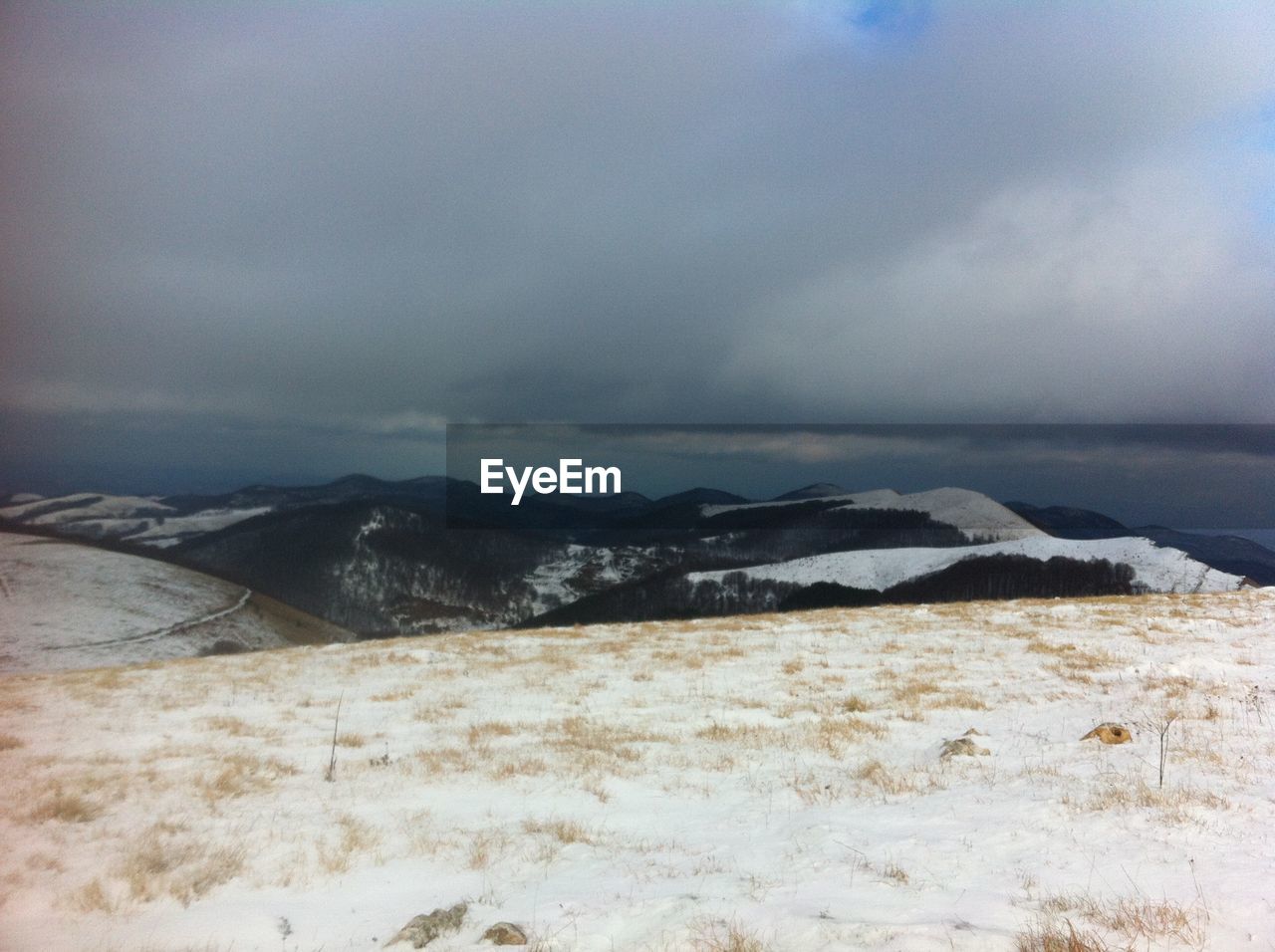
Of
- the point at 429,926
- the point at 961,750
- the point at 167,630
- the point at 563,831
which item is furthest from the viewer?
the point at 167,630

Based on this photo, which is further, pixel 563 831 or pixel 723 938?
pixel 563 831

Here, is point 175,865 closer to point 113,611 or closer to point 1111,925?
point 1111,925

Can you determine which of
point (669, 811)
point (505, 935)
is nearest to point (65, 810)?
point (505, 935)

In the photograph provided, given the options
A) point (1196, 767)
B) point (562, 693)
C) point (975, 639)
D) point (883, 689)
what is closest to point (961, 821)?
point (1196, 767)

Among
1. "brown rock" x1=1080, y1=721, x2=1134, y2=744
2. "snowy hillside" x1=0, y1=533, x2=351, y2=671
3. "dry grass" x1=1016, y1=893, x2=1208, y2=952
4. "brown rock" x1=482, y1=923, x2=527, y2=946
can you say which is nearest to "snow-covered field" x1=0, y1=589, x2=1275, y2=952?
"dry grass" x1=1016, y1=893, x2=1208, y2=952

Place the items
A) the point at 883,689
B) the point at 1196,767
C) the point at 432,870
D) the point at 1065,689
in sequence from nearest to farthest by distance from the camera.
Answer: the point at 432,870 < the point at 1196,767 < the point at 1065,689 < the point at 883,689

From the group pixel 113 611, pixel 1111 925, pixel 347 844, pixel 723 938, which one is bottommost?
pixel 113 611

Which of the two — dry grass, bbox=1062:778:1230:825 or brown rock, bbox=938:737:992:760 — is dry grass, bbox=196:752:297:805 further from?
dry grass, bbox=1062:778:1230:825

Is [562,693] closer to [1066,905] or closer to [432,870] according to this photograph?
[432,870]

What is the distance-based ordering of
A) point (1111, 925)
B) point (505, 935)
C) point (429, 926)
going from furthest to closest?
point (429, 926), point (505, 935), point (1111, 925)
